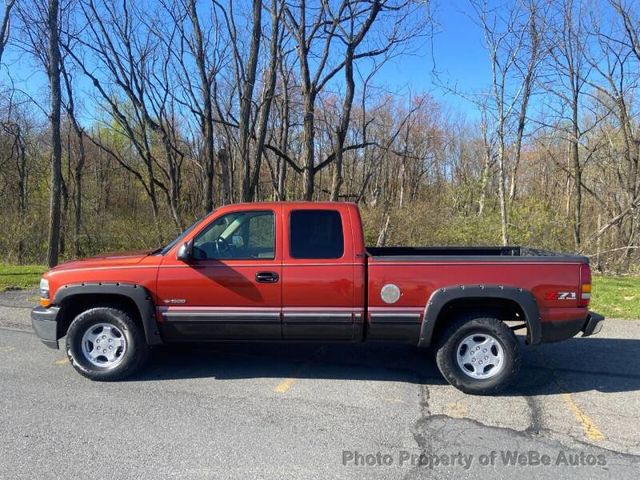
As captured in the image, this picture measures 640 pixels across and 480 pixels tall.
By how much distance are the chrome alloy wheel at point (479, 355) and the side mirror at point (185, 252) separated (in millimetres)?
2842

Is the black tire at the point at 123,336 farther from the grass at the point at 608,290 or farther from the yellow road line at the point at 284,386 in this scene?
the grass at the point at 608,290

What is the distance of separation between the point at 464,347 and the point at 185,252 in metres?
2.95

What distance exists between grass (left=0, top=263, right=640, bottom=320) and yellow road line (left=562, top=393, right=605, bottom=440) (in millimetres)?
4323

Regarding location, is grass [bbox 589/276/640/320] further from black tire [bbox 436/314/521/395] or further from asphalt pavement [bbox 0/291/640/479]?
black tire [bbox 436/314/521/395]

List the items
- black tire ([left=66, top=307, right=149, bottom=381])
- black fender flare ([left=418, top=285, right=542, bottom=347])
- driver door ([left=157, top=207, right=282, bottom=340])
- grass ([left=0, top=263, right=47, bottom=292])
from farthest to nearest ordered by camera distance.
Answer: grass ([left=0, top=263, right=47, bottom=292]) → black tire ([left=66, top=307, right=149, bottom=381]) → driver door ([left=157, top=207, right=282, bottom=340]) → black fender flare ([left=418, top=285, right=542, bottom=347])

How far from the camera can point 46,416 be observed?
408cm

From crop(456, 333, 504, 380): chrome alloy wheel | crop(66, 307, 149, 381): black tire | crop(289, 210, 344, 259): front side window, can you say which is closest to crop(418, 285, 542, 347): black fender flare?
crop(456, 333, 504, 380): chrome alloy wheel

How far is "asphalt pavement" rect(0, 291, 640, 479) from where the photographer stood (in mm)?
3344

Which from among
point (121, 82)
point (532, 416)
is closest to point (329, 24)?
point (121, 82)

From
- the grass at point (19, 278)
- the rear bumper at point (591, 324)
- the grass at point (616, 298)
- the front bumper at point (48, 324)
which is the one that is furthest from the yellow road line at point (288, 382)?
the grass at point (19, 278)

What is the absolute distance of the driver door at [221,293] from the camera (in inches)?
191

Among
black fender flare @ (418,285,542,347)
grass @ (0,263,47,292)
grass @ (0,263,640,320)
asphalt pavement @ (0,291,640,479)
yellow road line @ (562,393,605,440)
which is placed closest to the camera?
asphalt pavement @ (0,291,640,479)

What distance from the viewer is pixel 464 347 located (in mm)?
4828

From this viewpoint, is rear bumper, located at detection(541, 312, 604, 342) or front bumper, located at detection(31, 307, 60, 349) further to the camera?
front bumper, located at detection(31, 307, 60, 349)
